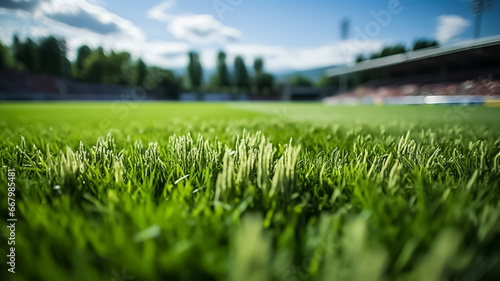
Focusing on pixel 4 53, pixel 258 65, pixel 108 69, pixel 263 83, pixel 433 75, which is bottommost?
pixel 4 53

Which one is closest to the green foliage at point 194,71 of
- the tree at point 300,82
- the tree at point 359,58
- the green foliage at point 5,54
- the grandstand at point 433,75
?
the tree at point 300,82

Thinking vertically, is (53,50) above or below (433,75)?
below

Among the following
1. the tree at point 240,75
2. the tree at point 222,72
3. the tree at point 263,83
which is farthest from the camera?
the tree at point 263,83

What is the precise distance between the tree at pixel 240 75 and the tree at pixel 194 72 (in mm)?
12031

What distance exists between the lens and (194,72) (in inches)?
3041

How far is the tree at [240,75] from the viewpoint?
267 feet

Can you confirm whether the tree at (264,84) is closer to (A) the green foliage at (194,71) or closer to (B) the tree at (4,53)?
(A) the green foliage at (194,71)

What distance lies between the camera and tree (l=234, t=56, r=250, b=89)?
81.2 meters

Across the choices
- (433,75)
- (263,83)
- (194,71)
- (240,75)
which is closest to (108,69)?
(194,71)

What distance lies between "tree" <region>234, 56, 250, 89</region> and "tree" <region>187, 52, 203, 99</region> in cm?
1203

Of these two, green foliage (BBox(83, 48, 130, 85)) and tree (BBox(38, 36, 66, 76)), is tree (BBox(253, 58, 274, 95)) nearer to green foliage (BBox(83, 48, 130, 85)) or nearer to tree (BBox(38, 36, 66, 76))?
green foliage (BBox(83, 48, 130, 85))

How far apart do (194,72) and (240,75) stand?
15072mm

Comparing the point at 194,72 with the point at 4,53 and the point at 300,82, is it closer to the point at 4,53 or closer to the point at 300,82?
the point at 300,82

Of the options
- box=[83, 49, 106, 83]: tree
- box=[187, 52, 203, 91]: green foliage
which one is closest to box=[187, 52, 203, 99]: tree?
box=[187, 52, 203, 91]: green foliage
